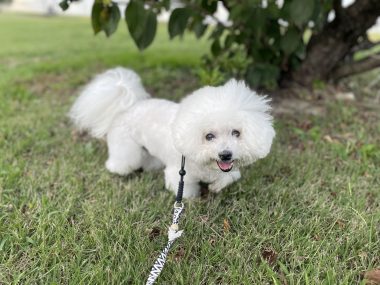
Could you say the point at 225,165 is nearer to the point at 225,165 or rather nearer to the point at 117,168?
the point at 225,165

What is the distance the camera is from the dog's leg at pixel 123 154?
9.21 ft

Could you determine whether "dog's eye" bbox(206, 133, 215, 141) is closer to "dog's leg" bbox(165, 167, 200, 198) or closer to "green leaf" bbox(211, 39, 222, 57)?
"dog's leg" bbox(165, 167, 200, 198)

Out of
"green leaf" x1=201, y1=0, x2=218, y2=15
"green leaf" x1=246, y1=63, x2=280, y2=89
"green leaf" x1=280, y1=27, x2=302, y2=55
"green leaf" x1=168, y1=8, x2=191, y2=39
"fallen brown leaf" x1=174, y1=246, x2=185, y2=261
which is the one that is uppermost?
"green leaf" x1=201, y1=0, x2=218, y2=15

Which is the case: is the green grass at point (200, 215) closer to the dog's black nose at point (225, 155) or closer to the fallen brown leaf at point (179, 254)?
the fallen brown leaf at point (179, 254)

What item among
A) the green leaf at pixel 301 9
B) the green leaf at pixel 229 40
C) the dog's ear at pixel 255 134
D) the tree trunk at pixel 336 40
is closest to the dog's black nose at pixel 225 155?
the dog's ear at pixel 255 134

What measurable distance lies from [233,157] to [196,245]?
1.56 ft

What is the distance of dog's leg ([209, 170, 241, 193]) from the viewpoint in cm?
249

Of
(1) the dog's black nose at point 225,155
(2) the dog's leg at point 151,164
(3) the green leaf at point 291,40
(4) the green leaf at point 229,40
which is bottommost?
(2) the dog's leg at point 151,164

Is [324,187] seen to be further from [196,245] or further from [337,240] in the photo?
[196,245]

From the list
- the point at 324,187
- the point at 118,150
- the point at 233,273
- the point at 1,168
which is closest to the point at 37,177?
the point at 1,168

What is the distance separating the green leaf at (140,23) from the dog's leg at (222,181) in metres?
1.07

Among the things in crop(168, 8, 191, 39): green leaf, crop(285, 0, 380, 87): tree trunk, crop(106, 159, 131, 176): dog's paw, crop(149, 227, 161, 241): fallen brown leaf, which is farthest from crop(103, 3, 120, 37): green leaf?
crop(285, 0, 380, 87): tree trunk

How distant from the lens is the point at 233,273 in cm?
185

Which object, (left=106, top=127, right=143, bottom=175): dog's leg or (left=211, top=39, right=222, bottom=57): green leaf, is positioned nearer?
(left=106, top=127, right=143, bottom=175): dog's leg
